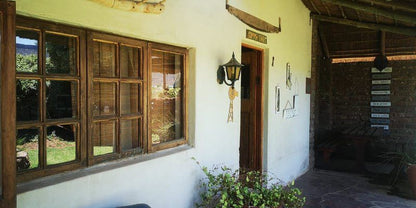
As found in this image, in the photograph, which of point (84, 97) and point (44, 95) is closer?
point (44, 95)

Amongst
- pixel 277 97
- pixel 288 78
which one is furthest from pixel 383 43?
pixel 277 97

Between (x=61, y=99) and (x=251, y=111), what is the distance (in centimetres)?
320

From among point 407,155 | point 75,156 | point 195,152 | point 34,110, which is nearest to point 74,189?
point 75,156

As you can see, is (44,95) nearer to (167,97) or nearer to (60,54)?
(60,54)

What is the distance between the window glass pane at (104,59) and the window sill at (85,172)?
2.20ft

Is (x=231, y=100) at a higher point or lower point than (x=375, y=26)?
lower

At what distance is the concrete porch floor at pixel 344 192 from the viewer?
4.55 m

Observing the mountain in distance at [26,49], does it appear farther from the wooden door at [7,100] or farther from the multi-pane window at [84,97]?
the wooden door at [7,100]

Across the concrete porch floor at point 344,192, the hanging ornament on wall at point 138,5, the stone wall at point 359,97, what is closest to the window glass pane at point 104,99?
the hanging ornament on wall at point 138,5

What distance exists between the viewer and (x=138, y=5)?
234 centimetres

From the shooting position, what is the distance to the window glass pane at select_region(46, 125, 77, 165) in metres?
1.97

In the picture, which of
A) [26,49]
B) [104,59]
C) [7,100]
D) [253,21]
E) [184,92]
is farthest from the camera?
[253,21]

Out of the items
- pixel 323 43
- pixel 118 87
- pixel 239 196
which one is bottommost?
pixel 239 196

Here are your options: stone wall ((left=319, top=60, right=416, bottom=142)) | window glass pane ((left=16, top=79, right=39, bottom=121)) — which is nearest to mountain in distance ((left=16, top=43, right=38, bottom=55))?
window glass pane ((left=16, top=79, right=39, bottom=121))
